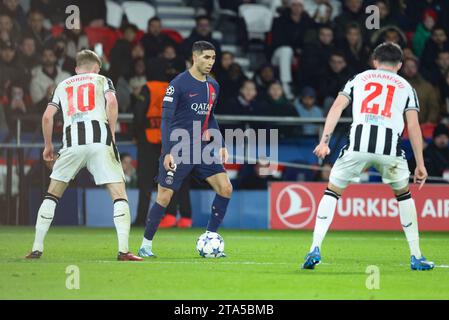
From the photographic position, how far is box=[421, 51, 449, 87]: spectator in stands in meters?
19.2

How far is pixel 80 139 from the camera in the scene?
10.1m

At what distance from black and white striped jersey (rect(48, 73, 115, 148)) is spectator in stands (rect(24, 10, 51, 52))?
8.29 m

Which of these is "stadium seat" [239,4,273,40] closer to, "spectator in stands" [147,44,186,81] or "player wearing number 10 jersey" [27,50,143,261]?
"spectator in stands" [147,44,186,81]

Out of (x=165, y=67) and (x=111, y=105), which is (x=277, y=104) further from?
(x=111, y=105)

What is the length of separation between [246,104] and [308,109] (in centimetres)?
119

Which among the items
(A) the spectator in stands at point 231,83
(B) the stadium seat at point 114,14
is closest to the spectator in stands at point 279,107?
(A) the spectator in stands at point 231,83

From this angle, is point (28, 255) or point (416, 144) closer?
point (416, 144)

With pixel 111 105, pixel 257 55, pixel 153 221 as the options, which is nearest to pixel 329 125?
pixel 111 105

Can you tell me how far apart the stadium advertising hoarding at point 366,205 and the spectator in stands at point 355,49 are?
10.8 ft

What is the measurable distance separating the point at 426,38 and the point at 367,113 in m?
11.2
